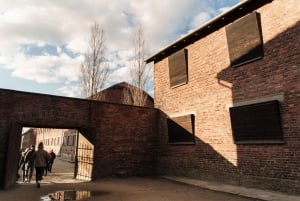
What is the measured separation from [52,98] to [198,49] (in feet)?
22.7

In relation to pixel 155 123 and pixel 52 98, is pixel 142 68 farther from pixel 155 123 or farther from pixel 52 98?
pixel 52 98

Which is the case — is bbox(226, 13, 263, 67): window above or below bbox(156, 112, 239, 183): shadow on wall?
above

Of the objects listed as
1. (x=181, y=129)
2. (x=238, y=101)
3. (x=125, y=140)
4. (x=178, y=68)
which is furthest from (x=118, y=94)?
(x=238, y=101)

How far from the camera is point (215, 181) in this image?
9.96 m

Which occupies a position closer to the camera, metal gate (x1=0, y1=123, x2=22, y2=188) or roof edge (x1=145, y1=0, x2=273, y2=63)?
metal gate (x1=0, y1=123, x2=22, y2=188)

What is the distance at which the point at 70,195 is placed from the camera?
7.87m

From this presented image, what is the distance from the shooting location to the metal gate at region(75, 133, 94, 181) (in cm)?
1154

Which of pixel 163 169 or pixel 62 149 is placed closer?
pixel 163 169

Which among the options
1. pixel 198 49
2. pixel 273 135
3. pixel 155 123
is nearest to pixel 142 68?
pixel 155 123

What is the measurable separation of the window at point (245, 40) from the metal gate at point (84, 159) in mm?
7458

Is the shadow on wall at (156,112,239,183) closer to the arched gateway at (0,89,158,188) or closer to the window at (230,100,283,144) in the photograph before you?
the arched gateway at (0,89,158,188)

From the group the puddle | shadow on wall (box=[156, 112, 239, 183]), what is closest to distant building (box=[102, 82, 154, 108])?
shadow on wall (box=[156, 112, 239, 183])

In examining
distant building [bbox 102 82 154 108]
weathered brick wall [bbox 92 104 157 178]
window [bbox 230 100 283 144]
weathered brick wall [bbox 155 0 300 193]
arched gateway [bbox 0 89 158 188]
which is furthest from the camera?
distant building [bbox 102 82 154 108]

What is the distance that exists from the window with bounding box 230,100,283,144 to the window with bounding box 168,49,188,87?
10.9 ft
